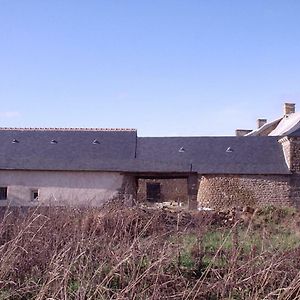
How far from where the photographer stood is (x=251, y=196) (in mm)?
27359

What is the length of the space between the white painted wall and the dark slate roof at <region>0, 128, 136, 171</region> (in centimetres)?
33

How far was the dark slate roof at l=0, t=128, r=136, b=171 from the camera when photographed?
28.7 meters

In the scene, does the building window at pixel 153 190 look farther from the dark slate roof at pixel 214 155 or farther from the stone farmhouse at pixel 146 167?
the dark slate roof at pixel 214 155

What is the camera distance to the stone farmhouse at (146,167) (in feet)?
90.4

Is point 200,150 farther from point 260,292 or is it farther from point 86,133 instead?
point 260,292

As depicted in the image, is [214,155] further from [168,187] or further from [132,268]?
[132,268]

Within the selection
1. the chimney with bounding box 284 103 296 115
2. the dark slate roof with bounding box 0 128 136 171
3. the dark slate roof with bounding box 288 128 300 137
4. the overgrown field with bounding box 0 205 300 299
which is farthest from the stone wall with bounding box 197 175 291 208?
the overgrown field with bounding box 0 205 300 299

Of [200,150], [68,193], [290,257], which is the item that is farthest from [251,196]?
[290,257]

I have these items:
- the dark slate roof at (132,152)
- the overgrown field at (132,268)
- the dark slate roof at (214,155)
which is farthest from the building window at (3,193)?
the overgrown field at (132,268)

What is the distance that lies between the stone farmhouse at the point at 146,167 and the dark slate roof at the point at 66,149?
0.16 ft

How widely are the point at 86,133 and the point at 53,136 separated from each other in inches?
73.7

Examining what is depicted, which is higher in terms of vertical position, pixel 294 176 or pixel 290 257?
pixel 294 176

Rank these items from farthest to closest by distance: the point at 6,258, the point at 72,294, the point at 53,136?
1. the point at 53,136
2. the point at 6,258
3. the point at 72,294

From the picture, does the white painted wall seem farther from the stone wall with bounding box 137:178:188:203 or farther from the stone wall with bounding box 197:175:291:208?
the stone wall with bounding box 137:178:188:203
